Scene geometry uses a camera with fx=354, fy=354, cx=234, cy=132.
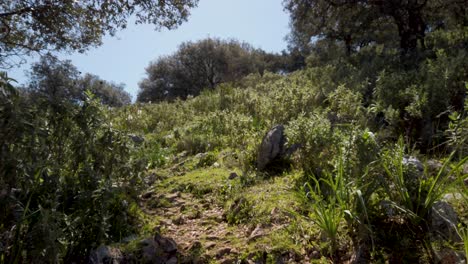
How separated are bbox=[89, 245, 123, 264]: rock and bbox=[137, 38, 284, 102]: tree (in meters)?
24.2

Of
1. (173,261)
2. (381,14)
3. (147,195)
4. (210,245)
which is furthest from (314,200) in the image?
(381,14)

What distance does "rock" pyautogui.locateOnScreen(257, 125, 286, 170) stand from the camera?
471 cm

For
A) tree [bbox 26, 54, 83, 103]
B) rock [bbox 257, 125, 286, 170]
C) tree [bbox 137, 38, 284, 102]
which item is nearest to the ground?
rock [bbox 257, 125, 286, 170]

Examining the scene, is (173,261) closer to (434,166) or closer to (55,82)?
(434,166)

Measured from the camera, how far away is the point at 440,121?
4.74 meters

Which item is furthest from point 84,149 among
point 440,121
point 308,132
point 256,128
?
point 440,121

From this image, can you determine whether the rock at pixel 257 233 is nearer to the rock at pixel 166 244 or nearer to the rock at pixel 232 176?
the rock at pixel 166 244

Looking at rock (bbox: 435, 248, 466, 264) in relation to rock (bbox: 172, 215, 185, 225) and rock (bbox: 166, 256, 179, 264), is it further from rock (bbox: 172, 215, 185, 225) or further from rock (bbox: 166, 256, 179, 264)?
rock (bbox: 172, 215, 185, 225)

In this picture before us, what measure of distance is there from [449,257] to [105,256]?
249 centimetres

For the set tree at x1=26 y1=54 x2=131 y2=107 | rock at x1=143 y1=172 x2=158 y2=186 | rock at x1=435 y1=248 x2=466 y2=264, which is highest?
tree at x1=26 y1=54 x2=131 y2=107

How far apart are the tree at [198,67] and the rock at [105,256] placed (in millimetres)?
24160

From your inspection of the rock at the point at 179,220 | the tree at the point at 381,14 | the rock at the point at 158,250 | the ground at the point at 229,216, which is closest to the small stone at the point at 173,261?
the rock at the point at 158,250

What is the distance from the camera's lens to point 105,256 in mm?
2789

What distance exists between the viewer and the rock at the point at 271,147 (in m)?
4.71
